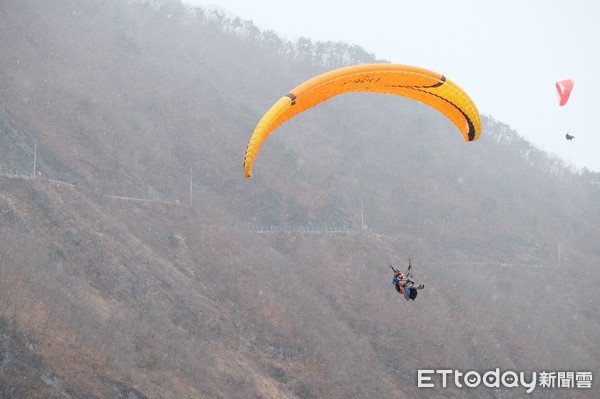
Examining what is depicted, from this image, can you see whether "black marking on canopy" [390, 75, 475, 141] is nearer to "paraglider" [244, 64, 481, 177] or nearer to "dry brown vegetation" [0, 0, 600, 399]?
"paraglider" [244, 64, 481, 177]

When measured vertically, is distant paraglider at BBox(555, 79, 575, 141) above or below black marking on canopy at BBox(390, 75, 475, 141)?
above

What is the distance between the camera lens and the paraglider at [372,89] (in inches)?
543

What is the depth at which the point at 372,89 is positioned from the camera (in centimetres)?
1681

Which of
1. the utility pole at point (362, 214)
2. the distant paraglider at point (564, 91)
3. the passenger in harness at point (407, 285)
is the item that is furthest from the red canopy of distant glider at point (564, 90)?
the utility pole at point (362, 214)

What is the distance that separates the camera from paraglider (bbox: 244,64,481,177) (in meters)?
13.8

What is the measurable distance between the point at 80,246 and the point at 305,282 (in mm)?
14008

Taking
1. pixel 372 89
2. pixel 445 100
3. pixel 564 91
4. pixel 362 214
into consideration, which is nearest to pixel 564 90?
pixel 564 91

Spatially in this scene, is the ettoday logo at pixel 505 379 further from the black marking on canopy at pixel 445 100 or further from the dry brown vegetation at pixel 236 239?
the black marking on canopy at pixel 445 100

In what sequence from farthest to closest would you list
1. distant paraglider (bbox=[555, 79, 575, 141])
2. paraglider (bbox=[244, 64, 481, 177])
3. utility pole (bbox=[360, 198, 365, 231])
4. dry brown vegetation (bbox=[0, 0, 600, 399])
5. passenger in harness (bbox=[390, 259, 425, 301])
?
utility pole (bbox=[360, 198, 365, 231]) < distant paraglider (bbox=[555, 79, 575, 141]) < dry brown vegetation (bbox=[0, 0, 600, 399]) < passenger in harness (bbox=[390, 259, 425, 301]) < paraglider (bbox=[244, 64, 481, 177])

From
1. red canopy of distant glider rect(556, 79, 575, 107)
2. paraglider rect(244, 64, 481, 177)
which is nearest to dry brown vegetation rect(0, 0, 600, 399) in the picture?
paraglider rect(244, 64, 481, 177)

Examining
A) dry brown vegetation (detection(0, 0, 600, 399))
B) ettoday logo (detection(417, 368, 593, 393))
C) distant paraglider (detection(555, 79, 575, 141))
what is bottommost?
ettoday logo (detection(417, 368, 593, 393))

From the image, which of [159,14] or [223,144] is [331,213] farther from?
[159,14]

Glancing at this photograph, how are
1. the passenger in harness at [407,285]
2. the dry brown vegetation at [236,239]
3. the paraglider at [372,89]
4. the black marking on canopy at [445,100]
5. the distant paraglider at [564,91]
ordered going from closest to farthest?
the paraglider at [372,89], the passenger in harness at [407,285], the black marking on canopy at [445,100], the dry brown vegetation at [236,239], the distant paraglider at [564,91]

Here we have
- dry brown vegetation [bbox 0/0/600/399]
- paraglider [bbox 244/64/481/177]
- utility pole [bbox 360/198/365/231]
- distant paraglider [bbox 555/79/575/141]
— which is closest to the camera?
paraglider [bbox 244/64/481/177]
